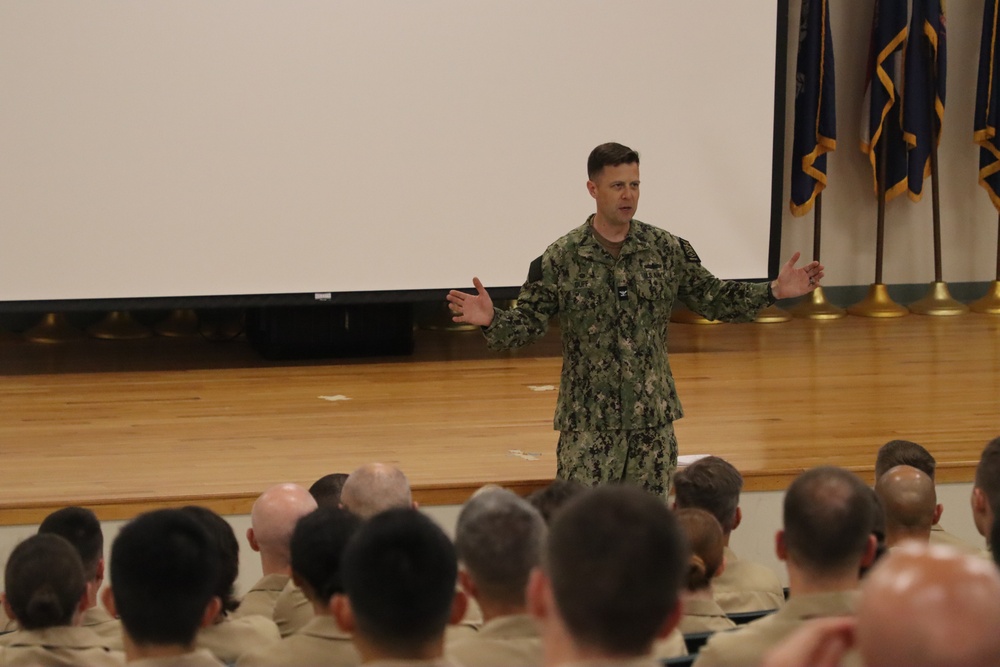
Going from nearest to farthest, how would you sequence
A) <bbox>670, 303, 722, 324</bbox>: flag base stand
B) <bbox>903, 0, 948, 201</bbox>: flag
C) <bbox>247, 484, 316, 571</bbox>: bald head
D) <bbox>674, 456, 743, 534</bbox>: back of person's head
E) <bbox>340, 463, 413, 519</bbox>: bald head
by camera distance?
<bbox>247, 484, 316, 571</bbox>: bald head, <bbox>340, 463, 413, 519</bbox>: bald head, <bbox>674, 456, 743, 534</bbox>: back of person's head, <bbox>670, 303, 722, 324</bbox>: flag base stand, <bbox>903, 0, 948, 201</bbox>: flag

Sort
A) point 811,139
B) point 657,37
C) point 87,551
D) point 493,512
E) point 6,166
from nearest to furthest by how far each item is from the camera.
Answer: point 493,512
point 87,551
point 6,166
point 657,37
point 811,139

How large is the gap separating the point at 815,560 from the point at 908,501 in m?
0.94

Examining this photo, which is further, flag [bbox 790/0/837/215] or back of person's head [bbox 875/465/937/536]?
flag [bbox 790/0/837/215]

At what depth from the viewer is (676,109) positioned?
6613mm

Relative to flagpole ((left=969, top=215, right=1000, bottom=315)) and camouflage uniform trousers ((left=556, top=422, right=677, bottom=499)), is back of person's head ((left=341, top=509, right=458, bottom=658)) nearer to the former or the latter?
camouflage uniform trousers ((left=556, top=422, right=677, bottom=499))

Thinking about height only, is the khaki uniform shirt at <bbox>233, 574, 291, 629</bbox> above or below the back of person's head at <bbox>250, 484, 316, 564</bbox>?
below

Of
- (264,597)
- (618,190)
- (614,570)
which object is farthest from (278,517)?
(614,570)

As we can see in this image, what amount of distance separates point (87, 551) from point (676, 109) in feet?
14.8

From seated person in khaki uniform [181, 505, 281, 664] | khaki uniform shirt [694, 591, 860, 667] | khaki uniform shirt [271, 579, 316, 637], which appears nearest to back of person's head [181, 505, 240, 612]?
seated person in khaki uniform [181, 505, 281, 664]

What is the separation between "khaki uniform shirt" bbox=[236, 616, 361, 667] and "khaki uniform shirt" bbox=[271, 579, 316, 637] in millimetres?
284

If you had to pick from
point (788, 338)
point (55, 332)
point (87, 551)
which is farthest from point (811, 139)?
point (87, 551)

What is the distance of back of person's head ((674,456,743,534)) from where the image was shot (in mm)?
3074

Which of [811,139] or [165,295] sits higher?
[811,139]

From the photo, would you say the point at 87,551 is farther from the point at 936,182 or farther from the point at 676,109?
the point at 936,182
